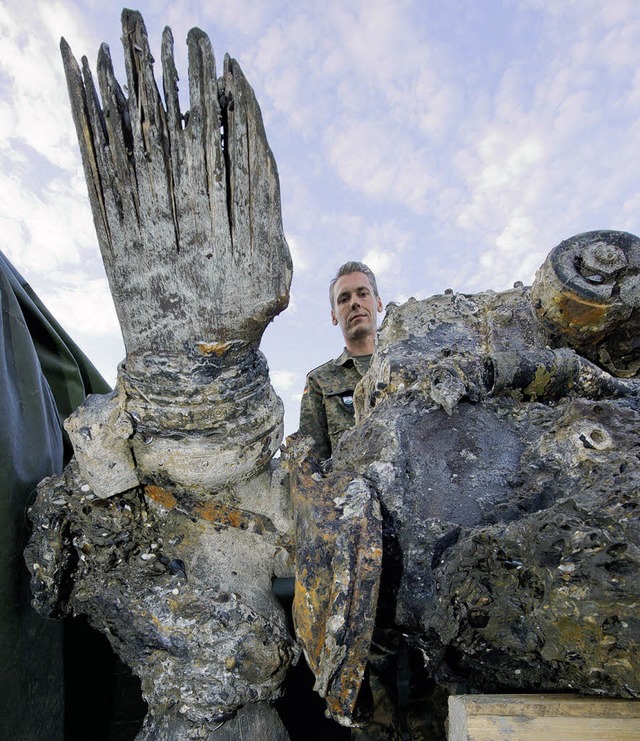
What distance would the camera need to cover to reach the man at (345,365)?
15.3 ft

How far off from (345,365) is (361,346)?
0.23 metres

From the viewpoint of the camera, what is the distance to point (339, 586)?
1.19 metres

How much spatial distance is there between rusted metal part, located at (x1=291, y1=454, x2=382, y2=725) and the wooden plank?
0.86 feet

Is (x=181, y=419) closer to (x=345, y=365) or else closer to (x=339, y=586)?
(x=339, y=586)

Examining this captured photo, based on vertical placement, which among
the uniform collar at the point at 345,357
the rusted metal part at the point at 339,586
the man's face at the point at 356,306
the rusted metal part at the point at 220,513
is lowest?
the rusted metal part at the point at 339,586

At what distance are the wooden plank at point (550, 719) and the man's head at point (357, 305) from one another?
379 cm

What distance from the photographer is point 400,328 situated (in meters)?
2.09

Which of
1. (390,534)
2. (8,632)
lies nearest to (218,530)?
(390,534)

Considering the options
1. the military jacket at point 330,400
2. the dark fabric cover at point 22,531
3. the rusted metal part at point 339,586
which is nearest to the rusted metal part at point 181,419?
the dark fabric cover at point 22,531

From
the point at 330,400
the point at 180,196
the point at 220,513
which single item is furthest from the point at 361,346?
the point at 180,196

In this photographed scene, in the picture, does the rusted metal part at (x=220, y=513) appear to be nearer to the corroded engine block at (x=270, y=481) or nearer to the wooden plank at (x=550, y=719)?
the corroded engine block at (x=270, y=481)

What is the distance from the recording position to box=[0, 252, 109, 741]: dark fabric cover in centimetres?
177

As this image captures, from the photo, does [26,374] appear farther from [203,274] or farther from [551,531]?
[551,531]

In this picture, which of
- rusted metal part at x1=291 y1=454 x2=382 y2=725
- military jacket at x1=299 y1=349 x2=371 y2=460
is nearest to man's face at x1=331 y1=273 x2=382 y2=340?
military jacket at x1=299 y1=349 x2=371 y2=460
